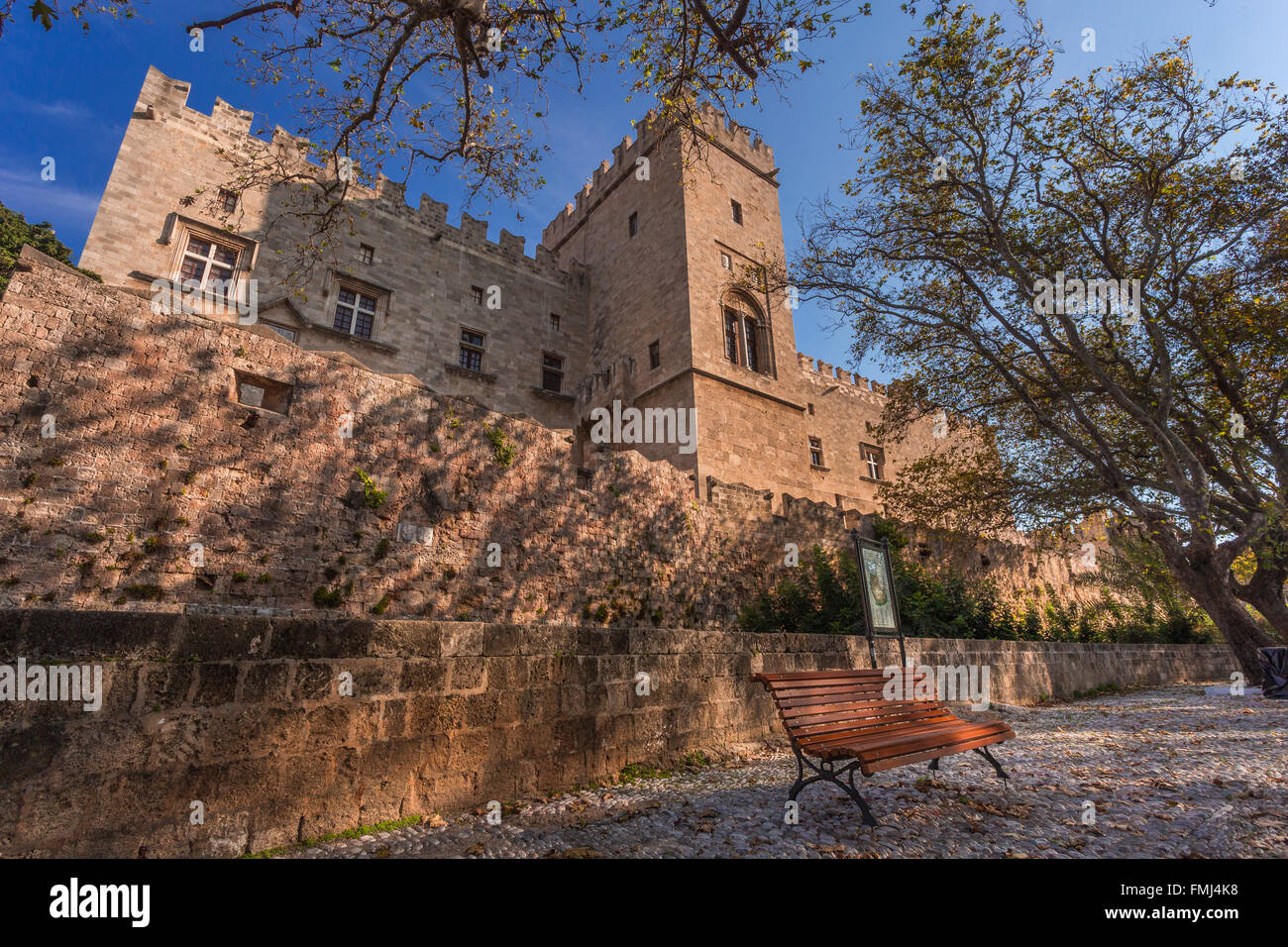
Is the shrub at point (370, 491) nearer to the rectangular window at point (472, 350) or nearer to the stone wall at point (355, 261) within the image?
the stone wall at point (355, 261)

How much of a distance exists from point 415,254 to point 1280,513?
69.4 feet

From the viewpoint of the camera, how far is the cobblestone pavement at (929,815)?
290 cm

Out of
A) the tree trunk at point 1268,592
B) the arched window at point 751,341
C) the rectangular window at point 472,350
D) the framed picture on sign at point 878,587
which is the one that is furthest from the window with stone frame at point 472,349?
the tree trunk at point 1268,592

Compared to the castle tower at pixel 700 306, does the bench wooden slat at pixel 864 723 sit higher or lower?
lower

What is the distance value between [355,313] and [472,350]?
3.44 m

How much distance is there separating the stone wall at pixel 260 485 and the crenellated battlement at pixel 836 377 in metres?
16.6

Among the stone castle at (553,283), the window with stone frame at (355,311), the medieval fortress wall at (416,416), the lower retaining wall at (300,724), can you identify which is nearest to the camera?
the lower retaining wall at (300,724)

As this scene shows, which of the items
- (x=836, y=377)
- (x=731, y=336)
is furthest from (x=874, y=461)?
(x=731, y=336)

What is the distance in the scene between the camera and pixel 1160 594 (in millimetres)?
17844

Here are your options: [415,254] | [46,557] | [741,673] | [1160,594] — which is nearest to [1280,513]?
[1160,594]

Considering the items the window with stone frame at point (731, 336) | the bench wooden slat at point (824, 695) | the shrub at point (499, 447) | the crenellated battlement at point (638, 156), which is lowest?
the bench wooden slat at point (824, 695)

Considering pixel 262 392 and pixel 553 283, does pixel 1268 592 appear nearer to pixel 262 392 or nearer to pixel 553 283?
pixel 262 392

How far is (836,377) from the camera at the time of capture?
2527 centimetres
